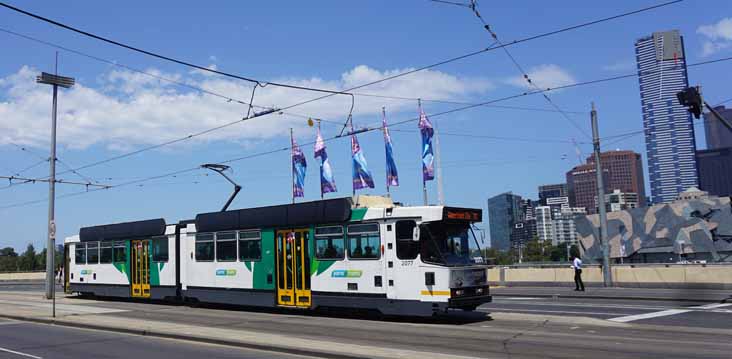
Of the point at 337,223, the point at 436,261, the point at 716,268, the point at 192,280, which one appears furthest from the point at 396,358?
the point at 716,268

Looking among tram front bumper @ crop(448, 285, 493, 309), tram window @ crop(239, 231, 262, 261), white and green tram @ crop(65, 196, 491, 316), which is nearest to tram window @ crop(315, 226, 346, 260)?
white and green tram @ crop(65, 196, 491, 316)

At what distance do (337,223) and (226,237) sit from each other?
211 inches

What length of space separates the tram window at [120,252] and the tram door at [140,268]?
560mm

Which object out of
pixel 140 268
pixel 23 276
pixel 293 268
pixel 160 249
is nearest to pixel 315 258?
pixel 293 268

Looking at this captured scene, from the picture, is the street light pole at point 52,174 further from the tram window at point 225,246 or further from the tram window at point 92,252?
the tram window at point 225,246

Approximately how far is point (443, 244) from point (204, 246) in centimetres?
980

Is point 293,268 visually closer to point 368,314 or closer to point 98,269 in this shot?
point 368,314

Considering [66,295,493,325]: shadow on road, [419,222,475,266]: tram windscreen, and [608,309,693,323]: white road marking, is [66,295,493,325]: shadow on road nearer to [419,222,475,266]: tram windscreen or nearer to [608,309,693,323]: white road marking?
[419,222,475,266]: tram windscreen

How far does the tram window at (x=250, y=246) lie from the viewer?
68.4 ft

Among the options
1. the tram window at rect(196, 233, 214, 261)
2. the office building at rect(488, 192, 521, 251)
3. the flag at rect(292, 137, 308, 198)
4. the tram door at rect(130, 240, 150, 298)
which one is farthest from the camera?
the office building at rect(488, 192, 521, 251)

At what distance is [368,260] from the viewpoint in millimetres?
17750

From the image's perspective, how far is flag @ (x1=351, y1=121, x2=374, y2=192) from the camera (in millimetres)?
33156

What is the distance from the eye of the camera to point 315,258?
19094 mm

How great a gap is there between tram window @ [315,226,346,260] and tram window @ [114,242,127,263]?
450 inches
